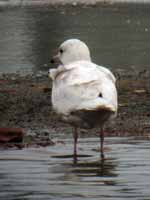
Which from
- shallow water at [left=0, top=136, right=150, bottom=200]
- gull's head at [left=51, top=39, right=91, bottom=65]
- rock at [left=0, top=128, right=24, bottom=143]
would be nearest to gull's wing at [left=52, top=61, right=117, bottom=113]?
gull's head at [left=51, top=39, right=91, bottom=65]

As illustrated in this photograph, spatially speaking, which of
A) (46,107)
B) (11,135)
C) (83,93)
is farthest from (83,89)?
(46,107)

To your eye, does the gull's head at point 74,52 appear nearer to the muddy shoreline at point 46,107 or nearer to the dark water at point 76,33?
the muddy shoreline at point 46,107

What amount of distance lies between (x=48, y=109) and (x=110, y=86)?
3687 mm

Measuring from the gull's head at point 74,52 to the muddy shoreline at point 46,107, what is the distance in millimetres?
1048

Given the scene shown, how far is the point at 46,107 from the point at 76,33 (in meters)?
16.0

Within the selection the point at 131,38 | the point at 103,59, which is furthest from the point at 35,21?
the point at 103,59

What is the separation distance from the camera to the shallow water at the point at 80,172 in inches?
323

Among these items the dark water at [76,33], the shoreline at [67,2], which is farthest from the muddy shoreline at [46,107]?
the shoreline at [67,2]

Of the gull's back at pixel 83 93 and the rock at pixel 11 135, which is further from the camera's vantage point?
the rock at pixel 11 135

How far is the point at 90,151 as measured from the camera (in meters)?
10.7

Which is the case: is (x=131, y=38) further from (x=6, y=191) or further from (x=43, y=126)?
(x=6, y=191)

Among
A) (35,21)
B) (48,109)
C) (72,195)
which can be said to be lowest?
(72,195)

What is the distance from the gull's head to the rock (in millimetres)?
822

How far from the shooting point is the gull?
9781 mm
